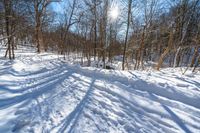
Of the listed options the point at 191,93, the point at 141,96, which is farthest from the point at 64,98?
the point at 191,93

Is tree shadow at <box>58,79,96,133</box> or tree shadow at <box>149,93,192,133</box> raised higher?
tree shadow at <box>149,93,192,133</box>

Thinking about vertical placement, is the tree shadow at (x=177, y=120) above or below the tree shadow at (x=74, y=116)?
above

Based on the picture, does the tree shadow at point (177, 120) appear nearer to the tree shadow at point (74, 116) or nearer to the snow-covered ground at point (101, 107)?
the snow-covered ground at point (101, 107)

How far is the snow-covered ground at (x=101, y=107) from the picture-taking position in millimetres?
2449

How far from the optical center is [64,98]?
365 cm

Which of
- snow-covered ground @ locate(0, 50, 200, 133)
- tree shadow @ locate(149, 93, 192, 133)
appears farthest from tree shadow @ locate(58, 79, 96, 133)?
tree shadow @ locate(149, 93, 192, 133)

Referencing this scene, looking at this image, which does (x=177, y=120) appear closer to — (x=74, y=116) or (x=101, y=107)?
(x=101, y=107)

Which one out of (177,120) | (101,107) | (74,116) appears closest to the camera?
(177,120)

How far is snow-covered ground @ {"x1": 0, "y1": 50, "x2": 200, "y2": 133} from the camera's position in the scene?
96.4 inches

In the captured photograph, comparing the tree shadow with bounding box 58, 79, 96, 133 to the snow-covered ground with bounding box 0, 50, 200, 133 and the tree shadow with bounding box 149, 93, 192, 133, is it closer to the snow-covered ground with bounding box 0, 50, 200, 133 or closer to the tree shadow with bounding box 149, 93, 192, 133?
the snow-covered ground with bounding box 0, 50, 200, 133

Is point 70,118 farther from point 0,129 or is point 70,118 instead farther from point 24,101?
point 24,101

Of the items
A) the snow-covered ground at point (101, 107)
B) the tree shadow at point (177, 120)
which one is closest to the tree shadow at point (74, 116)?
the snow-covered ground at point (101, 107)

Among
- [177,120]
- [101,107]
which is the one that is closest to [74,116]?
[101,107]

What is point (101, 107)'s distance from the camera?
314 centimetres
